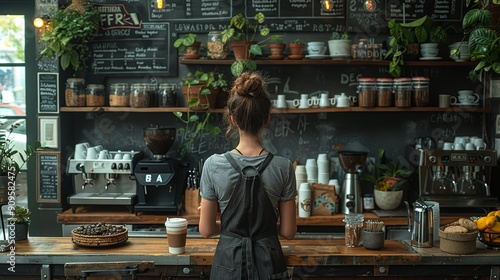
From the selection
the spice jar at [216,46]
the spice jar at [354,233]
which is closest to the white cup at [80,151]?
the spice jar at [216,46]

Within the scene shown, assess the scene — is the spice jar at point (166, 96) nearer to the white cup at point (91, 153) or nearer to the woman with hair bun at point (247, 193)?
the white cup at point (91, 153)

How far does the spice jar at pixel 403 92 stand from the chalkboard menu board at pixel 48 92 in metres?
2.60

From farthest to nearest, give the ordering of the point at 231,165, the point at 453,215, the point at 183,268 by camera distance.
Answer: the point at 453,215 < the point at 183,268 < the point at 231,165

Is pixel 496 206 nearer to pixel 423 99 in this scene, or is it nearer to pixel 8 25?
pixel 423 99

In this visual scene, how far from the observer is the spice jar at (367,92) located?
4812 mm

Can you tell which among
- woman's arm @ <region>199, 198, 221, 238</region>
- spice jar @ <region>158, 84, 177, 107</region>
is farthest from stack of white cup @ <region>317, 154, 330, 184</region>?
woman's arm @ <region>199, 198, 221, 238</region>

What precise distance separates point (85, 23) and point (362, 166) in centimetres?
236

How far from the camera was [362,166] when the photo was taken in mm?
4770

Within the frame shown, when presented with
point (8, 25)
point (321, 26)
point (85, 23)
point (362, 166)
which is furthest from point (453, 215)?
point (8, 25)

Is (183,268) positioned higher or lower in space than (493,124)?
lower

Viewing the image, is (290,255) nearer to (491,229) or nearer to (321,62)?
(491,229)

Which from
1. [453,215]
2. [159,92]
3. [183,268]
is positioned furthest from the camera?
[159,92]

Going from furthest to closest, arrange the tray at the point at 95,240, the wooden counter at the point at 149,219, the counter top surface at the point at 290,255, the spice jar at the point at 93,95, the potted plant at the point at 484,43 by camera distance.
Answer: the spice jar at the point at 93,95, the wooden counter at the point at 149,219, the potted plant at the point at 484,43, the tray at the point at 95,240, the counter top surface at the point at 290,255

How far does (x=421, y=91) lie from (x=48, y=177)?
2.93 metres
